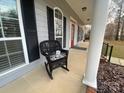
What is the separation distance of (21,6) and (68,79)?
219 cm

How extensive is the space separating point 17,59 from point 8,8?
1.23 m

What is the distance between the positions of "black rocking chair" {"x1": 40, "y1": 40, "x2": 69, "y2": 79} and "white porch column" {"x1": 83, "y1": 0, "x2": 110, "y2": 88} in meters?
0.80

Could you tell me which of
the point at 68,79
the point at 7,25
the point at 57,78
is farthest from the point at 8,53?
the point at 68,79

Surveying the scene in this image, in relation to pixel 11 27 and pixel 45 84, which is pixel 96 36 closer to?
pixel 45 84

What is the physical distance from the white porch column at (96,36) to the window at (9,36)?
1.75m

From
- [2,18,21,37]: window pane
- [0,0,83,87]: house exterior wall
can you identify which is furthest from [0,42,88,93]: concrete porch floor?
[2,18,21,37]: window pane

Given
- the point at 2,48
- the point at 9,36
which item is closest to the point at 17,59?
the point at 2,48

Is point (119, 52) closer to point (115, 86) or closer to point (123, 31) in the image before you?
point (115, 86)

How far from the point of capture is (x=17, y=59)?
196 cm

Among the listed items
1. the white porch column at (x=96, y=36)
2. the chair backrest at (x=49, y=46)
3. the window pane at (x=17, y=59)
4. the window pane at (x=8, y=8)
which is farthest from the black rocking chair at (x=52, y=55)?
the window pane at (x=8, y=8)

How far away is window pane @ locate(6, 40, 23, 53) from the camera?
175cm

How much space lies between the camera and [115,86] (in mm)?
1771

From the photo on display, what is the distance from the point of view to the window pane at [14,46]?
5.73 feet

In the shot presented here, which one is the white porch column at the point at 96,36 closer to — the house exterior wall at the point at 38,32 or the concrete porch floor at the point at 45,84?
the concrete porch floor at the point at 45,84
